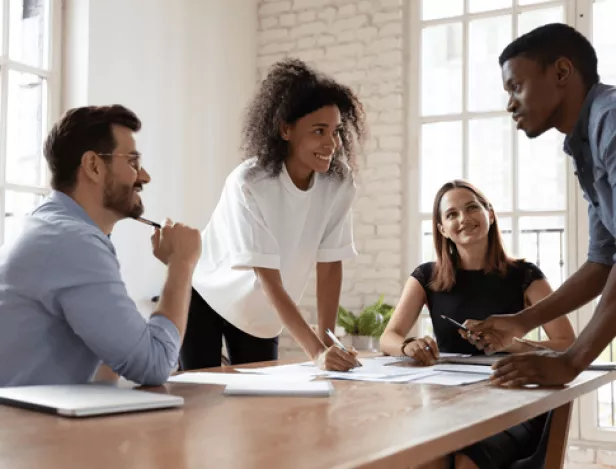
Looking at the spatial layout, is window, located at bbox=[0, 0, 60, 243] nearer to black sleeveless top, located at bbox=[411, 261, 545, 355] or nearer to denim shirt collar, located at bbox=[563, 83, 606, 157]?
black sleeveless top, located at bbox=[411, 261, 545, 355]

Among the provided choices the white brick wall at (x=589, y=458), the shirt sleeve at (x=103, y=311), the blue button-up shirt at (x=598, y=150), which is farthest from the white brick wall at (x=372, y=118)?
the shirt sleeve at (x=103, y=311)

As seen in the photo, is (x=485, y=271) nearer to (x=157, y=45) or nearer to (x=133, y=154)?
(x=133, y=154)

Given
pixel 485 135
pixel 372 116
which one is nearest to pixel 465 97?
pixel 485 135

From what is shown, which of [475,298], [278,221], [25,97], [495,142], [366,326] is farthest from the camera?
[495,142]

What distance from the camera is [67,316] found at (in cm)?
143

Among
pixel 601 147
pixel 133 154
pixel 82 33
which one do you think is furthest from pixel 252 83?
pixel 601 147

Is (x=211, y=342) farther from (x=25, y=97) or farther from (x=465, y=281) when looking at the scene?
(x=25, y=97)

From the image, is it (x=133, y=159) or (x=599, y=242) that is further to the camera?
(x=599, y=242)

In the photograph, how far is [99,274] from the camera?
1.45m

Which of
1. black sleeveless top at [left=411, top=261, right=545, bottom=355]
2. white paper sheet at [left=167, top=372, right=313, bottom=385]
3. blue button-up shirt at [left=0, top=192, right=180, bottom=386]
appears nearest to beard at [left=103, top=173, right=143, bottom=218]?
blue button-up shirt at [left=0, top=192, right=180, bottom=386]

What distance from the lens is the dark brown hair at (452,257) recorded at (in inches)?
108

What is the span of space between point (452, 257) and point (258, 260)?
854 mm

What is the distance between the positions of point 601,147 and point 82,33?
9.26ft

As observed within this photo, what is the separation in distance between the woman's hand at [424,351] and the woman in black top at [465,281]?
277 mm
